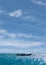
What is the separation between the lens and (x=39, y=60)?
7700cm

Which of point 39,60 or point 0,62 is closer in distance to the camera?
point 0,62

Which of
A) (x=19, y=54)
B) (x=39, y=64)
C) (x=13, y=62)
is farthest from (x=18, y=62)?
(x=19, y=54)

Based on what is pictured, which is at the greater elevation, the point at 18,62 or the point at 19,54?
the point at 19,54

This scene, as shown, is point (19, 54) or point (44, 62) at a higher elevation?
point (19, 54)

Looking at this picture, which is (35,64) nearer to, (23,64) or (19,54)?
(23,64)

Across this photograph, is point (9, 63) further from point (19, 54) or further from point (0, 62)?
point (19, 54)

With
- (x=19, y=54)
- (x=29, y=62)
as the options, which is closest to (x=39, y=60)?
(x=29, y=62)

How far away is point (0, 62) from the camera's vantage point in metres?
72.2

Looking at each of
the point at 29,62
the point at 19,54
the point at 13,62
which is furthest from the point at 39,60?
the point at 19,54

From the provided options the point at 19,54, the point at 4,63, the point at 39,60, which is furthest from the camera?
the point at 19,54

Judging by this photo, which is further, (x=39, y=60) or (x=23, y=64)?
(x=39, y=60)

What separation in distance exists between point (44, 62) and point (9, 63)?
9988 mm

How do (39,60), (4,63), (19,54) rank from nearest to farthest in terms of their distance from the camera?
(4,63), (39,60), (19,54)

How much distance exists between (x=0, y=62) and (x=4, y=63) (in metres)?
1.48
